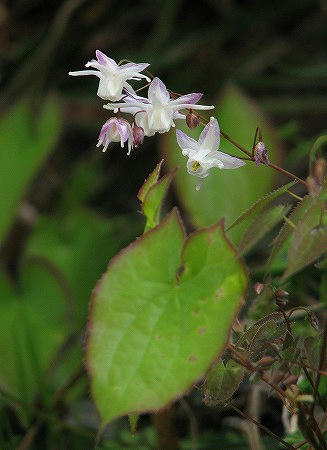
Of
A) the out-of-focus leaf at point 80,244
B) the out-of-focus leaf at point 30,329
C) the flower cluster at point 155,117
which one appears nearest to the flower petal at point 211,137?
the flower cluster at point 155,117

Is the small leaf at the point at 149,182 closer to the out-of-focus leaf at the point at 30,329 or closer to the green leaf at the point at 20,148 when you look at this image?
the out-of-focus leaf at the point at 30,329

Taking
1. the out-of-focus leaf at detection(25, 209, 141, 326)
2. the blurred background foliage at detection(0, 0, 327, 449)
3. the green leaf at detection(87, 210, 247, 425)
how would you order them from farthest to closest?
the out-of-focus leaf at detection(25, 209, 141, 326) < the blurred background foliage at detection(0, 0, 327, 449) < the green leaf at detection(87, 210, 247, 425)

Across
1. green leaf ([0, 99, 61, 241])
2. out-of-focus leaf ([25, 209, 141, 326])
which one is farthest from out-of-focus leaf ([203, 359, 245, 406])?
green leaf ([0, 99, 61, 241])

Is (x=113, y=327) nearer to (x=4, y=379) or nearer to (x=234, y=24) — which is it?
(x=4, y=379)

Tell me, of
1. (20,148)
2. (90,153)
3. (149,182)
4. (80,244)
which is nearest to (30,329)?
(80,244)

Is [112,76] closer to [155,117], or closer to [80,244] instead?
[155,117]

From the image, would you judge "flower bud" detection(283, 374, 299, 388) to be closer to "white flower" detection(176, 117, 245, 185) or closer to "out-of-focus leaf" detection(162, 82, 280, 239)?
"white flower" detection(176, 117, 245, 185)
